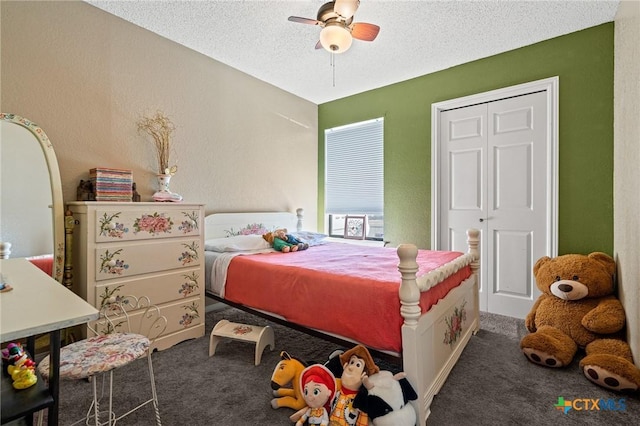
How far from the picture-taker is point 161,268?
2.43 metres

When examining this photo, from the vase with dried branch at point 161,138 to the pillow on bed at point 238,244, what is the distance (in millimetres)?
540

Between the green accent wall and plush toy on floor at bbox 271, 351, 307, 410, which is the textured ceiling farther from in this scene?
plush toy on floor at bbox 271, 351, 307, 410

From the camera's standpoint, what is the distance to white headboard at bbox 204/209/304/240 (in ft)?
11.0

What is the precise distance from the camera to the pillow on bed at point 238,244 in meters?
2.89

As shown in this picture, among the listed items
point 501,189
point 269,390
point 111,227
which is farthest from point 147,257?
point 501,189

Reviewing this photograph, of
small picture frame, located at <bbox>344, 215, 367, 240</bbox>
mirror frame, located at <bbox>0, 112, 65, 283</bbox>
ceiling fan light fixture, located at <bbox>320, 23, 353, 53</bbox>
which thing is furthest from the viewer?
small picture frame, located at <bbox>344, 215, 367, 240</bbox>

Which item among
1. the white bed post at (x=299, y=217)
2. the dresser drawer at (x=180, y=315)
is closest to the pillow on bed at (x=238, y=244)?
the dresser drawer at (x=180, y=315)

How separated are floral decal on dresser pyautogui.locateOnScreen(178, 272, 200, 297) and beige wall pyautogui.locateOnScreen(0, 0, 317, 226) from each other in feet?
3.00

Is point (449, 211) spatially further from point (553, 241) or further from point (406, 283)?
point (406, 283)

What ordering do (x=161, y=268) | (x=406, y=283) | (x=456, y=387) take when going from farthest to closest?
(x=161, y=268)
(x=456, y=387)
(x=406, y=283)

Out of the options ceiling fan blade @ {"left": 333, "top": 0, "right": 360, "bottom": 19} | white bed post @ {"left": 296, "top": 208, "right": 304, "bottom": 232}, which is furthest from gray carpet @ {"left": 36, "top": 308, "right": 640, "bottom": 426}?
ceiling fan blade @ {"left": 333, "top": 0, "right": 360, "bottom": 19}

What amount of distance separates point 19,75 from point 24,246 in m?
1.23

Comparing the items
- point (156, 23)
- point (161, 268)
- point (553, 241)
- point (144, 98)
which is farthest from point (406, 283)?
point (156, 23)

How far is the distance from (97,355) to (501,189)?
361 centimetres
